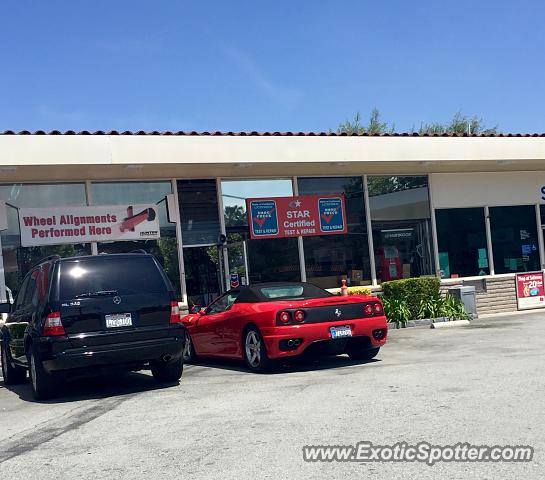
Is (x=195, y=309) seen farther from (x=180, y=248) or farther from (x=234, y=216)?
(x=234, y=216)

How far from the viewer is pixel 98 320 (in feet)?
27.5

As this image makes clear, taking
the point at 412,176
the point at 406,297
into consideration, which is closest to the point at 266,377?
the point at 406,297

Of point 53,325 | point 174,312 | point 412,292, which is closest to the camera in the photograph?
point 53,325

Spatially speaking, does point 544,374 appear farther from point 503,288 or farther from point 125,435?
point 503,288

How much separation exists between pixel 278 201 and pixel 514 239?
7030mm

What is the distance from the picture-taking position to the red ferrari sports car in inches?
362

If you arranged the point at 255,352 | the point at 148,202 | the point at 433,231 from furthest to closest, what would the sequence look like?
the point at 433,231 < the point at 148,202 < the point at 255,352

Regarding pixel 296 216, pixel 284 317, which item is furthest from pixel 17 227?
pixel 284 317

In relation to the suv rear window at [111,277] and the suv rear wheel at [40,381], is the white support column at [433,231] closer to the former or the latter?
the suv rear window at [111,277]

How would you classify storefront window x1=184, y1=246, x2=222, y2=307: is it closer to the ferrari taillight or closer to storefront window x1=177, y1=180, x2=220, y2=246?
storefront window x1=177, y1=180, x2=220, y2=246

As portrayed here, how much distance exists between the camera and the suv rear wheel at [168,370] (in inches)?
361

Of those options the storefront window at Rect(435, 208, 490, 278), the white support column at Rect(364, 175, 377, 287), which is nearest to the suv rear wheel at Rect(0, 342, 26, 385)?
the white support column at Rect(364, 175, 377, 287)

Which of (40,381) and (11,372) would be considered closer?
(40,381)

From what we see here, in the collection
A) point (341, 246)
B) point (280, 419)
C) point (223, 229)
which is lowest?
point (280, 419)
